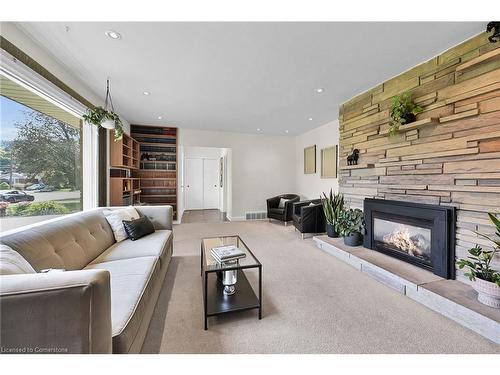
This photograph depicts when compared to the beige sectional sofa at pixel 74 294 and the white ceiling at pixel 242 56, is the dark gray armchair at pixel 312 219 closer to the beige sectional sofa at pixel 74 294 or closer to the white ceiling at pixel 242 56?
the white ceiling at pixel 242 56

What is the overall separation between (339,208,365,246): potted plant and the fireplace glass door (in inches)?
8.2

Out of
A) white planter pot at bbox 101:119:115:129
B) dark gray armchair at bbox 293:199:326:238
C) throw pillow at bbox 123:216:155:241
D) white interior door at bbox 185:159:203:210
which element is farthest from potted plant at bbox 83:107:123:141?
white interior door at bbox 185:159:203:210

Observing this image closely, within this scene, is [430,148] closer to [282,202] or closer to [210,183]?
[282,202]

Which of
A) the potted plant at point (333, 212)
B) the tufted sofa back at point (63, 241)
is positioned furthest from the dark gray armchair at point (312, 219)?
the tufted sofa back at point (63, 241)

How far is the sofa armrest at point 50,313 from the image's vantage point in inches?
31.7

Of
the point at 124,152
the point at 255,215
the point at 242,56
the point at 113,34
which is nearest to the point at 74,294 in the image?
the point at 113,34

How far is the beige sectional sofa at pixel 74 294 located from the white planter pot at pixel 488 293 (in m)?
2.48

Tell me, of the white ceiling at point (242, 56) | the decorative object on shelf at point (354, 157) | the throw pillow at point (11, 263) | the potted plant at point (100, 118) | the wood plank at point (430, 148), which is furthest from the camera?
the decorative object on shelf at point (354, 157)

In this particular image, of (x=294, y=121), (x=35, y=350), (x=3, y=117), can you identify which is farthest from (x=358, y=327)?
(x=294, y=121)

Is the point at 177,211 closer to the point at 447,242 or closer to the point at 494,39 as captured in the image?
the point at 447,242

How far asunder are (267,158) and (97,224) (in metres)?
4.68

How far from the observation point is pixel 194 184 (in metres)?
7.89

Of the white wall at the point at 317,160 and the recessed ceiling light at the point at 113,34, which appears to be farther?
the white wall at the point at 317,160

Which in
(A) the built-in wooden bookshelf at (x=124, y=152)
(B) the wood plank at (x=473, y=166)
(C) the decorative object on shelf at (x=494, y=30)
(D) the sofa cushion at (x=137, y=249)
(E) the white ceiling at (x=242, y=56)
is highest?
(E) the white ceiling at (x=242, y=56)
